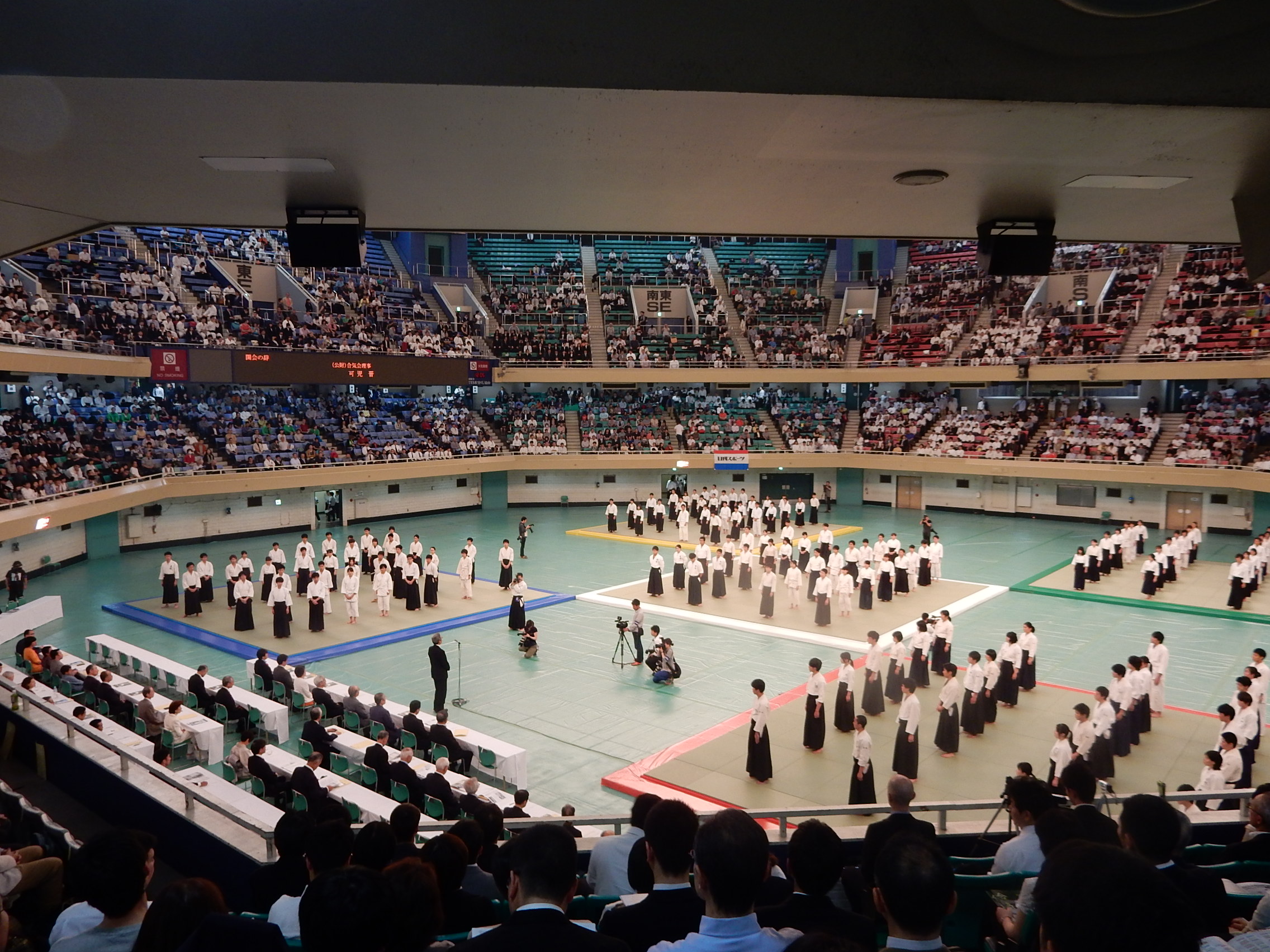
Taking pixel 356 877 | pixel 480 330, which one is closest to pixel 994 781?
pixel 356 877

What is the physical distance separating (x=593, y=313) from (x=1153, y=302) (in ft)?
74.0

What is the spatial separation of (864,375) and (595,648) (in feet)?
A: 70.7

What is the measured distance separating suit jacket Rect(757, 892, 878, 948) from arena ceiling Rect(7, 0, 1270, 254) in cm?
295

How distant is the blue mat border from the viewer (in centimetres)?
1477

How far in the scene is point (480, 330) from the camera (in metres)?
34.9

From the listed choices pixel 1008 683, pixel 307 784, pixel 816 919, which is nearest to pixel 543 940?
pixel 816 919

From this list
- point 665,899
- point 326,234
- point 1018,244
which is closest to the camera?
point 665,899

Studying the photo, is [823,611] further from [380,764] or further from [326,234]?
[326,234]

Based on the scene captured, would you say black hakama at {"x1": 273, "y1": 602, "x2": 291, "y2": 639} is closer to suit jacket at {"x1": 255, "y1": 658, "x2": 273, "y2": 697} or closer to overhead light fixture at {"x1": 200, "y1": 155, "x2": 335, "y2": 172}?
suit jacket at {"x1": 255, "y1": 658, "x2": 273, "y2": 697}

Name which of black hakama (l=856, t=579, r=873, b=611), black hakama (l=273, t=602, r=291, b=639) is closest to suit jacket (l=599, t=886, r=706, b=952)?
black hakama (l=273, t=602, r=291, b=639)

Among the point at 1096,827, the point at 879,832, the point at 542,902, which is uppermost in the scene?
the point at 542,902

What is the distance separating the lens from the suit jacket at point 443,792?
309 inches

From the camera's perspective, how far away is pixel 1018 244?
5301 millimetres

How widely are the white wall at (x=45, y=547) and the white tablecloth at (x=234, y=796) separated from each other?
1428 cm
